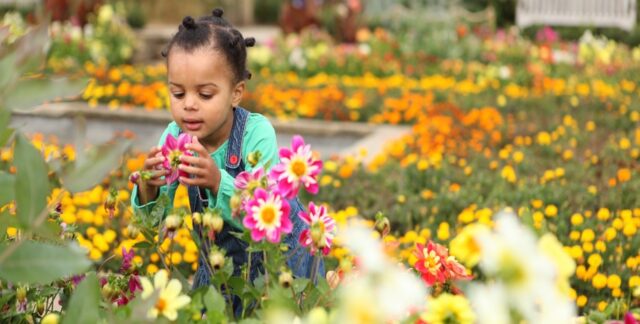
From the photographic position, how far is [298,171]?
180 centimetres

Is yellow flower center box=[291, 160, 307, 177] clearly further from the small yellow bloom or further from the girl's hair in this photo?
the small yellow bloom

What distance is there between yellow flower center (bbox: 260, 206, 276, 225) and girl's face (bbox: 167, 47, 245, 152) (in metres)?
0.68

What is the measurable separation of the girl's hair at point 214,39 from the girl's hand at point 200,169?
1.13 ft

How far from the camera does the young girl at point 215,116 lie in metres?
2.30

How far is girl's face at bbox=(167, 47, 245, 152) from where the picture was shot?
2.35 metres

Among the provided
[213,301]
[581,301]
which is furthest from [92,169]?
[581,301]

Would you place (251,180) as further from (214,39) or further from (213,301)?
(214,39)

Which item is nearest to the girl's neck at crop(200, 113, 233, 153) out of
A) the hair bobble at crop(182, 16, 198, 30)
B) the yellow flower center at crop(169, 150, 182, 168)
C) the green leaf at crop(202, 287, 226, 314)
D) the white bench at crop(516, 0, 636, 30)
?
the hair bobble at crop(182, 16, 198, 30)

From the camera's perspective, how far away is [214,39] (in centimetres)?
239

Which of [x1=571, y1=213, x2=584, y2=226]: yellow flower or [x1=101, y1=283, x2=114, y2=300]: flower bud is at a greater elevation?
[x1=101, y1=283, x2=114, y2=300]: flower bud

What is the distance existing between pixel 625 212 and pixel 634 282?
2.61ft

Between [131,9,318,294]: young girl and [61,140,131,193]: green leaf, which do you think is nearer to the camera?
[61,140,131,193]: green leaf

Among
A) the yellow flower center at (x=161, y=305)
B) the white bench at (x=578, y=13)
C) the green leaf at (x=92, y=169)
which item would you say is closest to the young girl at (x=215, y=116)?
the yellow flower center at (x=161, y=305)

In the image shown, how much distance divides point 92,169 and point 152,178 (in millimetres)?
758
